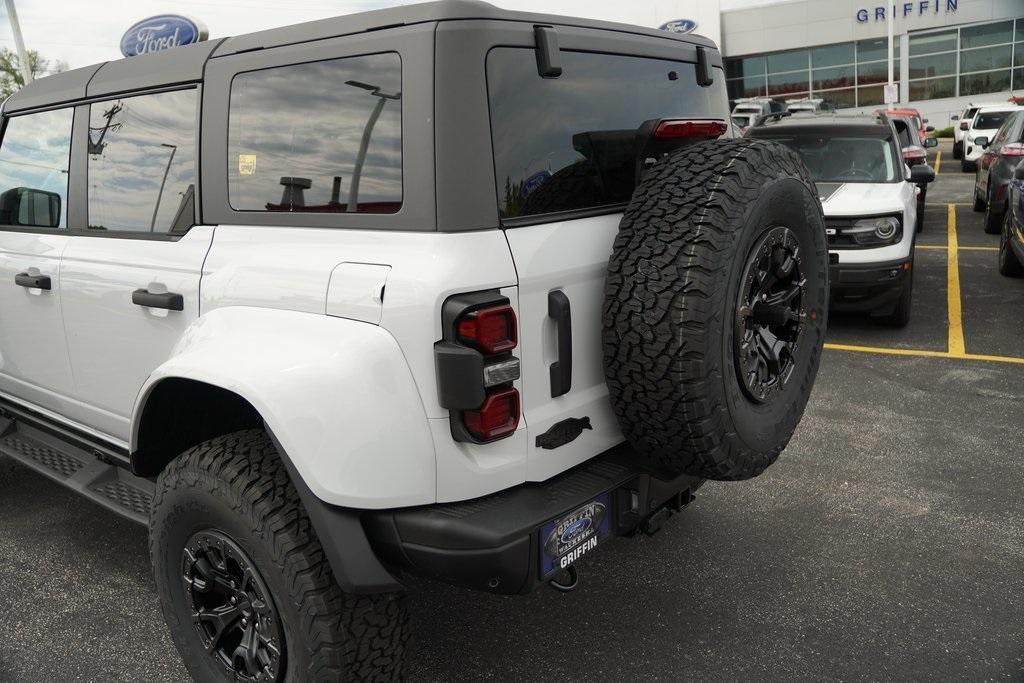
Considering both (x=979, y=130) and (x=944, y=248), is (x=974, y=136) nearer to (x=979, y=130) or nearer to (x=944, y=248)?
(x=979, y=130)

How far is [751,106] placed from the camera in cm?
2608

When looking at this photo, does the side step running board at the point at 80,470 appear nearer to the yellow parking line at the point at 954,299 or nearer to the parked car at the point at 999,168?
the yellow parking line at the point at 954,299

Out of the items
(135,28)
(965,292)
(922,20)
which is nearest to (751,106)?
(922,20)

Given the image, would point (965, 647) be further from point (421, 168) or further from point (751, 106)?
point (751, 106)

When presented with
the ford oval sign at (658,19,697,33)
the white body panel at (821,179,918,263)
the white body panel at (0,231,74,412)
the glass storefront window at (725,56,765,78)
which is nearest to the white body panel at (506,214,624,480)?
the white body panel at (0,231,74,412)

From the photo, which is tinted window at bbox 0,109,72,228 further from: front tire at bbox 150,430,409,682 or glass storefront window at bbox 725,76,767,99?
glass storefront window at bbox 725,76,767,99

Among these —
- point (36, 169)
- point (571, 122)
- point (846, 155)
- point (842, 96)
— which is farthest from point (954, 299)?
point (842, 96)

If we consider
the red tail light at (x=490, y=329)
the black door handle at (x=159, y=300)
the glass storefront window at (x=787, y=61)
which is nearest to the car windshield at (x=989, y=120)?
the glass storefront window at (x=787, y=61)

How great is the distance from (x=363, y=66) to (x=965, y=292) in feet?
25.4

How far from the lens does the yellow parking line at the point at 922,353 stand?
20.4 ft

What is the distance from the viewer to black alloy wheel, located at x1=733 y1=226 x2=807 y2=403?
2.48 meters

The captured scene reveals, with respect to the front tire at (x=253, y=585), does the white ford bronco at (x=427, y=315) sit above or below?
above

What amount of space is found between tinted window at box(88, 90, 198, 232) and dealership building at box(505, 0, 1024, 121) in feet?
118

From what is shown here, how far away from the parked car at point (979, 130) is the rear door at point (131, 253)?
67.2 ft
